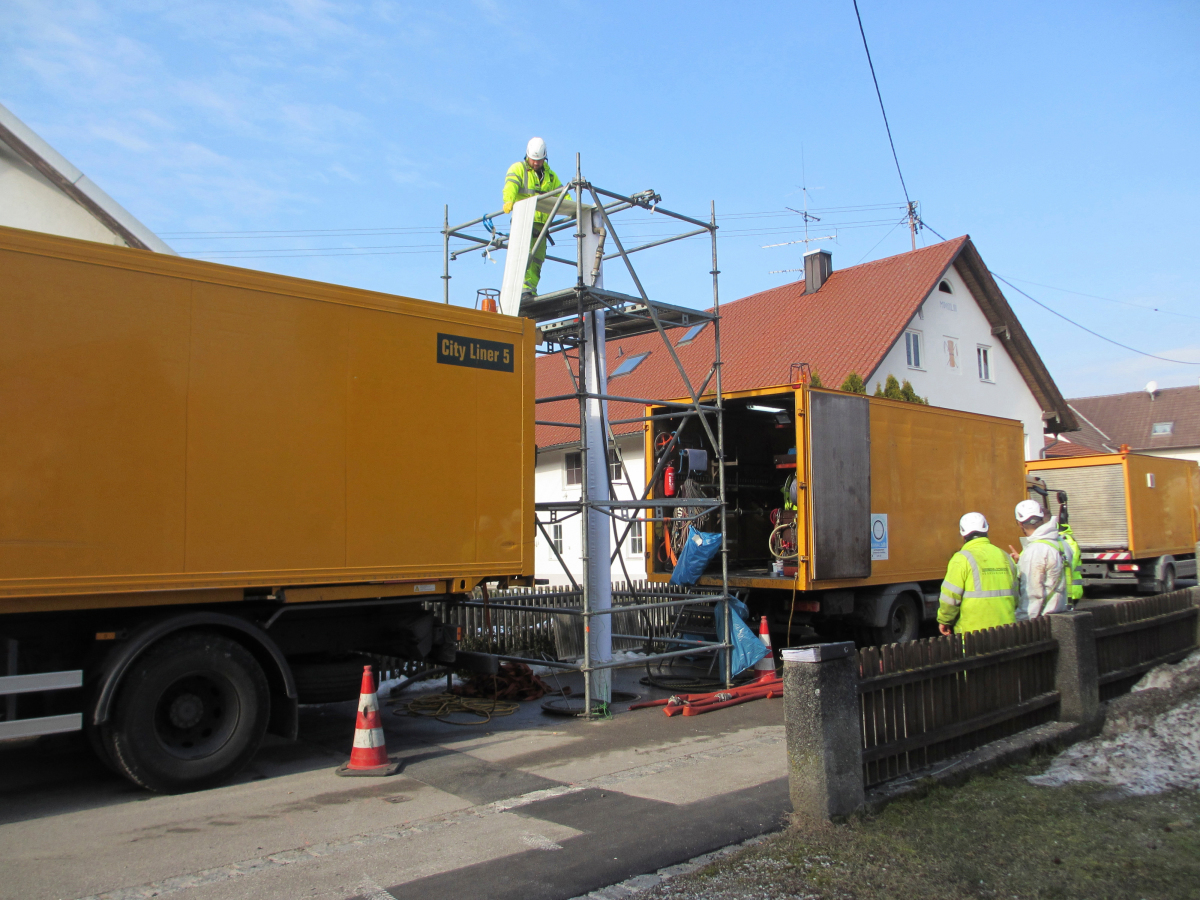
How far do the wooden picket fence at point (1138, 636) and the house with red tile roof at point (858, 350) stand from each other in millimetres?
10711

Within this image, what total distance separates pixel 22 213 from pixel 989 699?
15.3 metres

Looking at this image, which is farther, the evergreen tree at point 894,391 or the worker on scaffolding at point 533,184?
the evergreen tree at point 894,391

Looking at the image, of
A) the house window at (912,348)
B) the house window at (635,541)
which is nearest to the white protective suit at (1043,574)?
the house window at (635,541)

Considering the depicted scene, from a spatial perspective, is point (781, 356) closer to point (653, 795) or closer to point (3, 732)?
point (653, 795)

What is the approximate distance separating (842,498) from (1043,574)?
9.59 ft

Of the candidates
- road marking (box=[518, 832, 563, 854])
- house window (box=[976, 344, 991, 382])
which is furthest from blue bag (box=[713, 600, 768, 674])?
house window (box=[976, 344, 991, 382])

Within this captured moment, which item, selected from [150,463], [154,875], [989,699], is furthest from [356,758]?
[989,699]

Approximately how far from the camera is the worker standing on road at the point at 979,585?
6816 millimetres

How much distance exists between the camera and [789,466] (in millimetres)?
10430

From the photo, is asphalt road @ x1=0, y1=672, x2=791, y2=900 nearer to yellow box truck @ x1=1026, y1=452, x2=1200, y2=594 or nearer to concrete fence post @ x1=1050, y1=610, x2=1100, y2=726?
concrete fence post @ x1=1050, y1=610, x2=1100, y2=726

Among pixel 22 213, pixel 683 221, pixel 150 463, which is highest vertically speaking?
pixel 22 213

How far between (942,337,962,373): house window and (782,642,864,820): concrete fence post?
2022 centimetres

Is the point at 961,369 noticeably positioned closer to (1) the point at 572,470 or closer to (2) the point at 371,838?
(1) the point at 572,470

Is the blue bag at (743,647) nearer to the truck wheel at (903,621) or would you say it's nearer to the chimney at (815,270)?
the truck wheel at (903,621)
